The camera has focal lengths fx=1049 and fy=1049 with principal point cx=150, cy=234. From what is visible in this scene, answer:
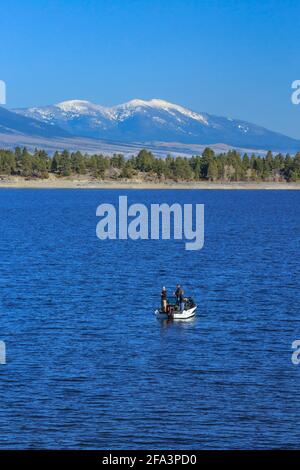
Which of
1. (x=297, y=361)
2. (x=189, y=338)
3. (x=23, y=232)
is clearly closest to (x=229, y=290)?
(x=189, y=338)

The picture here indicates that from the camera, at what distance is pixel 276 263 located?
105m

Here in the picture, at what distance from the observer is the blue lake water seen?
41.0m

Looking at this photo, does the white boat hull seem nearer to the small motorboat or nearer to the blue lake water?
the small motorboat

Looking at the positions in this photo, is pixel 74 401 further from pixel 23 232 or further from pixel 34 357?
pixel 23 232

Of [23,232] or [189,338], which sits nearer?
[189,338]

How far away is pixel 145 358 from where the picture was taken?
5294 centimetres

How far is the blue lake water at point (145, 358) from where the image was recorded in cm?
4097

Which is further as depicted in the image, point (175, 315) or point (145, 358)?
point (175, 315)
